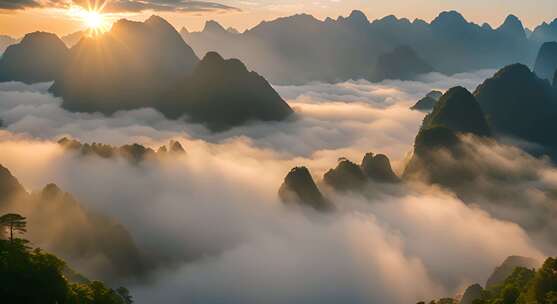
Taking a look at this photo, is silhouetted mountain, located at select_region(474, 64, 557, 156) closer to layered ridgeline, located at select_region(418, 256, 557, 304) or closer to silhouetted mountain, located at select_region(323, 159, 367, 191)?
silhouetted mountain, located at select_region(323, 159, 367, 191)

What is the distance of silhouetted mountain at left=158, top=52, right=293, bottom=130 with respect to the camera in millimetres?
173875

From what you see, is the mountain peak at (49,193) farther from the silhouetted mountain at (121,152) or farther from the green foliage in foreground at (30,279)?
the silhouetted mountain at (121,152)

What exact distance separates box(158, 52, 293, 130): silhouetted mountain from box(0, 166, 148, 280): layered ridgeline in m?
108

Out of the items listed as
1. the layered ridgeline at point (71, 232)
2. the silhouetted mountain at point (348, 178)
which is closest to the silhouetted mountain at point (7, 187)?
the layered ridgeline at point (71, 232)

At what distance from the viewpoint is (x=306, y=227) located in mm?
94688

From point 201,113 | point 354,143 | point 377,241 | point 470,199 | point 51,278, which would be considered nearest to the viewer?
point 51,278

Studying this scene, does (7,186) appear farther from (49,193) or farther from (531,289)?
(531,289)

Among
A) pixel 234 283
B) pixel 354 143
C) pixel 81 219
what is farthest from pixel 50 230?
pixel 354 143

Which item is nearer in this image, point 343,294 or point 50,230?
point 50,230

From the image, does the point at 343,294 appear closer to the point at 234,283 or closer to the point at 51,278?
the point at 234,283

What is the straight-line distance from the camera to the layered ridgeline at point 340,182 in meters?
96.9

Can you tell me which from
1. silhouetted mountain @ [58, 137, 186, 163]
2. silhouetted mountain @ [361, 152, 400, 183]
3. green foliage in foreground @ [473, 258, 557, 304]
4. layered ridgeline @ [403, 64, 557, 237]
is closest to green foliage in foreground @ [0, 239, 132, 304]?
green foliage in foreground @ [473, 258, 557, 304]

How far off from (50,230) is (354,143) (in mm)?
143719

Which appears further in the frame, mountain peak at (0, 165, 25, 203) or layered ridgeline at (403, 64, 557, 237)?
layered ridgeline at (403, 64, 557, 237)
